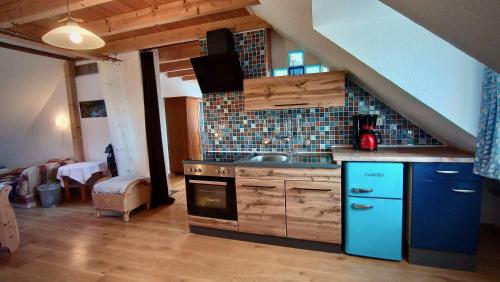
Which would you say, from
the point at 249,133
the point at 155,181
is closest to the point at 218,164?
the point at 249,133

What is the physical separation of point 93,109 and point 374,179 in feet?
16.0

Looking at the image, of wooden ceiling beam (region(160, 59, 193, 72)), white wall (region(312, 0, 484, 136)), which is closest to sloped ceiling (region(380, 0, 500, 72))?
white wall (region(312, 0, 484, 136))

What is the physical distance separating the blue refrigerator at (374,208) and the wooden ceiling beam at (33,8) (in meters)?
2.83

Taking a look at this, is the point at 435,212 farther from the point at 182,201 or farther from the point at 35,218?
the point at 35,218

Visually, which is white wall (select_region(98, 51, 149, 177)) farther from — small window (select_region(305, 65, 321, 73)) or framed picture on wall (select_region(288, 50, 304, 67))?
small window (select_region(305, 65, 321, 73))

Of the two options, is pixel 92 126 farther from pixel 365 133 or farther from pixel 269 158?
pixel 365 133

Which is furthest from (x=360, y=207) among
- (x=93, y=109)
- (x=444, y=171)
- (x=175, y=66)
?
(x=93, y=109)

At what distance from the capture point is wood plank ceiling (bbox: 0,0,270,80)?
2.26 metres

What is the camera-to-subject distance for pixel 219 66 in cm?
264

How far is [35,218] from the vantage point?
136 inches

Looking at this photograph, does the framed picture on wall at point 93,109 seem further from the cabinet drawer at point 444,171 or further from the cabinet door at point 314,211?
the cabinet drawer at point 444,171

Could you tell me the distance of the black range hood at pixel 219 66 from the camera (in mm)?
2588

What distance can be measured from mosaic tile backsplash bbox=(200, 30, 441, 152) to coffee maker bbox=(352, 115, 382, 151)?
22 centimetres

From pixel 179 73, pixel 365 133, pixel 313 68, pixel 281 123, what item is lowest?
pixel 365 133
